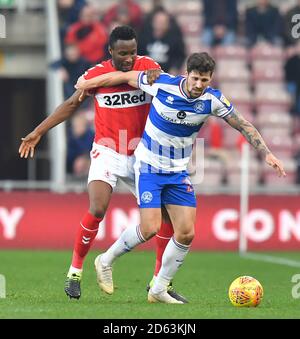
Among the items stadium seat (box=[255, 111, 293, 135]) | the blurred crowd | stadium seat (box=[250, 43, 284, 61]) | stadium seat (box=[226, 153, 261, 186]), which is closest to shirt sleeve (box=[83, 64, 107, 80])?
the blurred crowd

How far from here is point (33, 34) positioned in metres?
22.2

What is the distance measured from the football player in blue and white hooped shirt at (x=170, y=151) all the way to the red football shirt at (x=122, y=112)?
0.65 ft

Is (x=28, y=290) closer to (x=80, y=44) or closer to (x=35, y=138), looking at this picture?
(x=35, y=138)

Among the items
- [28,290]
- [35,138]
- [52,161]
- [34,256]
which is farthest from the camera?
[52,161]

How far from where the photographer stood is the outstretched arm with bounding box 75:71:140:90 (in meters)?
11.0

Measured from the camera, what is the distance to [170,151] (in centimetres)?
1097

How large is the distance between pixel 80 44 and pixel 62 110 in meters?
9.52

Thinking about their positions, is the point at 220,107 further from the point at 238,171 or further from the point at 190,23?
the point at 190,23

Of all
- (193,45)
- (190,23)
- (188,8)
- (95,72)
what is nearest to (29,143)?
(95,72)

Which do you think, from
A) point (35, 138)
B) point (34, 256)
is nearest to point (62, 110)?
point (35, 138)

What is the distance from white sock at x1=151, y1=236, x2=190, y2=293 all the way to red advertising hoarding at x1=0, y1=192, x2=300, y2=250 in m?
7.87

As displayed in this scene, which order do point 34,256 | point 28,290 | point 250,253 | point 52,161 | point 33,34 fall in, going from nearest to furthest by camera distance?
point 28,290, point 34,256, point 250,253, point 52,161, point 33,34

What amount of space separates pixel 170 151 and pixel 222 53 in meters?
12.1

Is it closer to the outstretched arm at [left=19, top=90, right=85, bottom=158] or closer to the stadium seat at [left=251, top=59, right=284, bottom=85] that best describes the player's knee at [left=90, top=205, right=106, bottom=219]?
the outstretched arm at [left=19, top=90, right=85, bottom=158]
